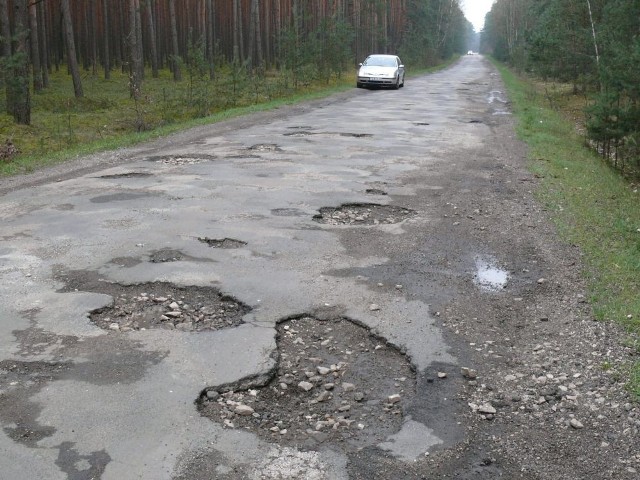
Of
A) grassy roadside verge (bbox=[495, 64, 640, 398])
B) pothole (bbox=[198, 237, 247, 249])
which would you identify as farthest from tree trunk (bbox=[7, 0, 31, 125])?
pothole (bbox=[198, 237, 247, 249])

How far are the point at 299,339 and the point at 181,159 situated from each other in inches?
298

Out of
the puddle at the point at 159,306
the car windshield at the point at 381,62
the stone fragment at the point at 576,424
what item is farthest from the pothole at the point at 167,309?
the car windshield at the point at 381,62

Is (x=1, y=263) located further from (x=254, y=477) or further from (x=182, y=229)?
(x=254, y=477)

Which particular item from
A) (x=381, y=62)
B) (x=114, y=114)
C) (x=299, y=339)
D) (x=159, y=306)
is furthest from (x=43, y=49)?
(x=299, y=339)

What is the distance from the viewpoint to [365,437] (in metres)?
3.43

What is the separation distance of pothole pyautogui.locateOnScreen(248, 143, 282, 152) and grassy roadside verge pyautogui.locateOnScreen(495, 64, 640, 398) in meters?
4.63

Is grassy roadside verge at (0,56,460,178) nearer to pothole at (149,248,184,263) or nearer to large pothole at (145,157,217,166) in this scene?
large pothole at (145,157,217,166)

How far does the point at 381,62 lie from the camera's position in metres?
32.1

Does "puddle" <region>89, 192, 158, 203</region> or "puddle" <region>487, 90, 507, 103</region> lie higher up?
"puddle" <region>487, 90, 507, 103</region>

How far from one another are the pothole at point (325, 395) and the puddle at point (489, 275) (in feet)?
4.86

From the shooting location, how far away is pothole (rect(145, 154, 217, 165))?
36.8ft

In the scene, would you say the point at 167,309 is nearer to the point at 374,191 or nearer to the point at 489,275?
the point at 489,275

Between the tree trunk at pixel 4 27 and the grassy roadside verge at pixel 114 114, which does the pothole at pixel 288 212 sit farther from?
the tree trunk at pixel 4 27

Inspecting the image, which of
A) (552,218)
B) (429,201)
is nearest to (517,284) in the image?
(552,218)
